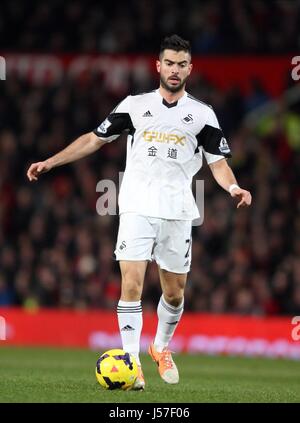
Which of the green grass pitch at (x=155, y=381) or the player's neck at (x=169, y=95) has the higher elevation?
the player's neck at (x=169, y=95)

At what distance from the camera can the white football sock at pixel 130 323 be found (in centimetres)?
922

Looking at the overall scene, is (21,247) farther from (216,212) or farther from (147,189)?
(147,189)

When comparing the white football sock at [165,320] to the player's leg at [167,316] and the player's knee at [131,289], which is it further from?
the player's knee at [131,289]

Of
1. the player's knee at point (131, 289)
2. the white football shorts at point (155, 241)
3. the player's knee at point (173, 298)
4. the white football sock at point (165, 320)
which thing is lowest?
the white football sock at point (165, 320)

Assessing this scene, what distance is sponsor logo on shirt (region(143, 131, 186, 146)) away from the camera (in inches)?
371

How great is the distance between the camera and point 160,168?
941 cm

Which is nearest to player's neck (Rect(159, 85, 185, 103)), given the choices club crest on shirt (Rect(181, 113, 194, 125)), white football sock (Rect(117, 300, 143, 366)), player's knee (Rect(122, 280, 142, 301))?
club crest on shirt (Rect(181, 113, 194, 125))

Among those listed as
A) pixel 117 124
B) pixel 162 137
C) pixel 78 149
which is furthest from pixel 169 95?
pixel 78 149

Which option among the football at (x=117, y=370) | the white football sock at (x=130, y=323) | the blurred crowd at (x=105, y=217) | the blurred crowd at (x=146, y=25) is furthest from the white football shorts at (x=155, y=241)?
the blurred crowd at (x=146, y=25)

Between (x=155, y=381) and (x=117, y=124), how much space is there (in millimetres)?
2418

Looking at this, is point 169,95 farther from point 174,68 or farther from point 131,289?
point 131,289

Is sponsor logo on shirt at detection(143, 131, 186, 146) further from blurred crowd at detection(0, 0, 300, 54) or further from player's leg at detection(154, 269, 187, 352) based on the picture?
blurred crowd at detection(0, 0, 300, 54)
